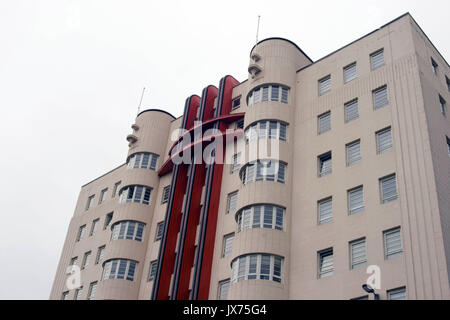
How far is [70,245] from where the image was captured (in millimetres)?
60625

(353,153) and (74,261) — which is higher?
(353,153)

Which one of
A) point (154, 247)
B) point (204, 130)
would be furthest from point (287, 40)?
point (154, 247)

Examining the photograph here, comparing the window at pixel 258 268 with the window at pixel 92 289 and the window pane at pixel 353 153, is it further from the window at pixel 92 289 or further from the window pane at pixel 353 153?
the window at pixel 92 289

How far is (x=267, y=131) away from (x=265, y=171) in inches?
149

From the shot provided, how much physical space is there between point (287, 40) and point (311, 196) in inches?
657

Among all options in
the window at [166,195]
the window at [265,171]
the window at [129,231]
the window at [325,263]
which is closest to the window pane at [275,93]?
the window at [265,171]

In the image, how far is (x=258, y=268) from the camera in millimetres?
35750

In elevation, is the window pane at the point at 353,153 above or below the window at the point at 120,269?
above

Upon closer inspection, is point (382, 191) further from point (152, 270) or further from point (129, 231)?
point (129, 231)

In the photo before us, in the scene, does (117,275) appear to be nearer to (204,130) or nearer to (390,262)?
(204,130)

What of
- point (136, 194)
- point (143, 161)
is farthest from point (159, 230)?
point (143, 161)

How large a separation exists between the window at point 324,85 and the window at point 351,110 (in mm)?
3064

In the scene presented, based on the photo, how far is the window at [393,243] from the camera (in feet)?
102

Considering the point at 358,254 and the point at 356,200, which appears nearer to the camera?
the point at 358,254
